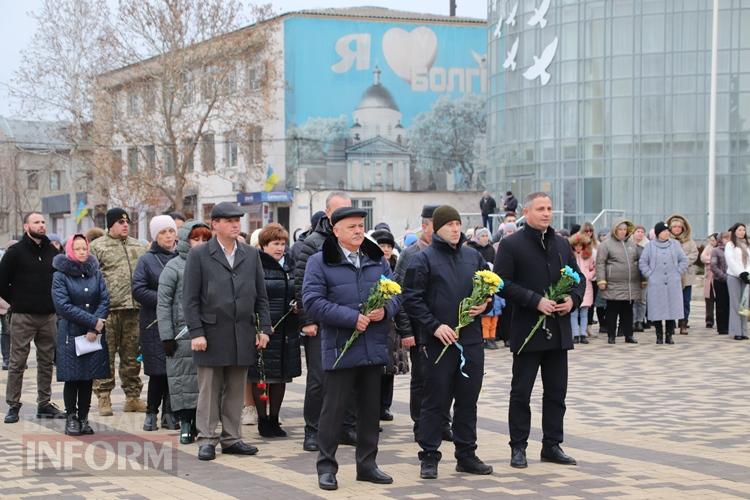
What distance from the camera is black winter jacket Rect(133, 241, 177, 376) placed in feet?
35.7

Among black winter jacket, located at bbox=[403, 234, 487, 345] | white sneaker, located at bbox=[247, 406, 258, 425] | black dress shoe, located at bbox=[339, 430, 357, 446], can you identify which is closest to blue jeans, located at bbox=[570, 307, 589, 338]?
white sneaker, located at bbox=[247, 406, 258, 425]

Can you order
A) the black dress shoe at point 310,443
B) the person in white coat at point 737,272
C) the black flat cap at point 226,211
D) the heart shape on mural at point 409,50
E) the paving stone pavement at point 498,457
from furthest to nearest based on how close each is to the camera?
the heart shape on mural at point 409,50, the person in white coat at point 737,272, the black dress shoe at point 310,443, the black flat cap at point 226,211, the paving stone pavement at point 498,457

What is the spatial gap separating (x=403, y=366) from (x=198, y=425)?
2.32 metres

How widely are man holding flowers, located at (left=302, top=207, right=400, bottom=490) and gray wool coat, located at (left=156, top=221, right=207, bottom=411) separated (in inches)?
80.4

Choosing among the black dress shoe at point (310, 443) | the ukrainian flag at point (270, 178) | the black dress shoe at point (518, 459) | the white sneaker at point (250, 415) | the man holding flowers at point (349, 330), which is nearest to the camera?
the man holding flowers at point (349, 330)

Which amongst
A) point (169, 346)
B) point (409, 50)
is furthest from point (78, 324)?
point (409, 50)

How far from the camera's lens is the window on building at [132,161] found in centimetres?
4644

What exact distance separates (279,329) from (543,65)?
39.9 m

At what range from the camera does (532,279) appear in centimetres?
895

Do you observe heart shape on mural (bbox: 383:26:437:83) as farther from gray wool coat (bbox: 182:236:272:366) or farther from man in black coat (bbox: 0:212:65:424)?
gray wool coat (bbox: 182:236:272:366)

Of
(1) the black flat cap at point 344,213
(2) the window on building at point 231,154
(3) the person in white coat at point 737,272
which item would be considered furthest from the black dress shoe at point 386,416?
(2) the window on building at point 231,154

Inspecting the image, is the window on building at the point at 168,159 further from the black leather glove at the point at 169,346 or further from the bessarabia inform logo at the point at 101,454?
the black leather glove at the point at 169,346

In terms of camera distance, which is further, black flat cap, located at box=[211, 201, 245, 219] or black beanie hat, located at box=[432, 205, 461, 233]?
black flat cap, located at box=[211, 201, 245, 219]

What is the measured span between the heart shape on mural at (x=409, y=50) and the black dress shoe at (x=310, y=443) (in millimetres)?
49948
